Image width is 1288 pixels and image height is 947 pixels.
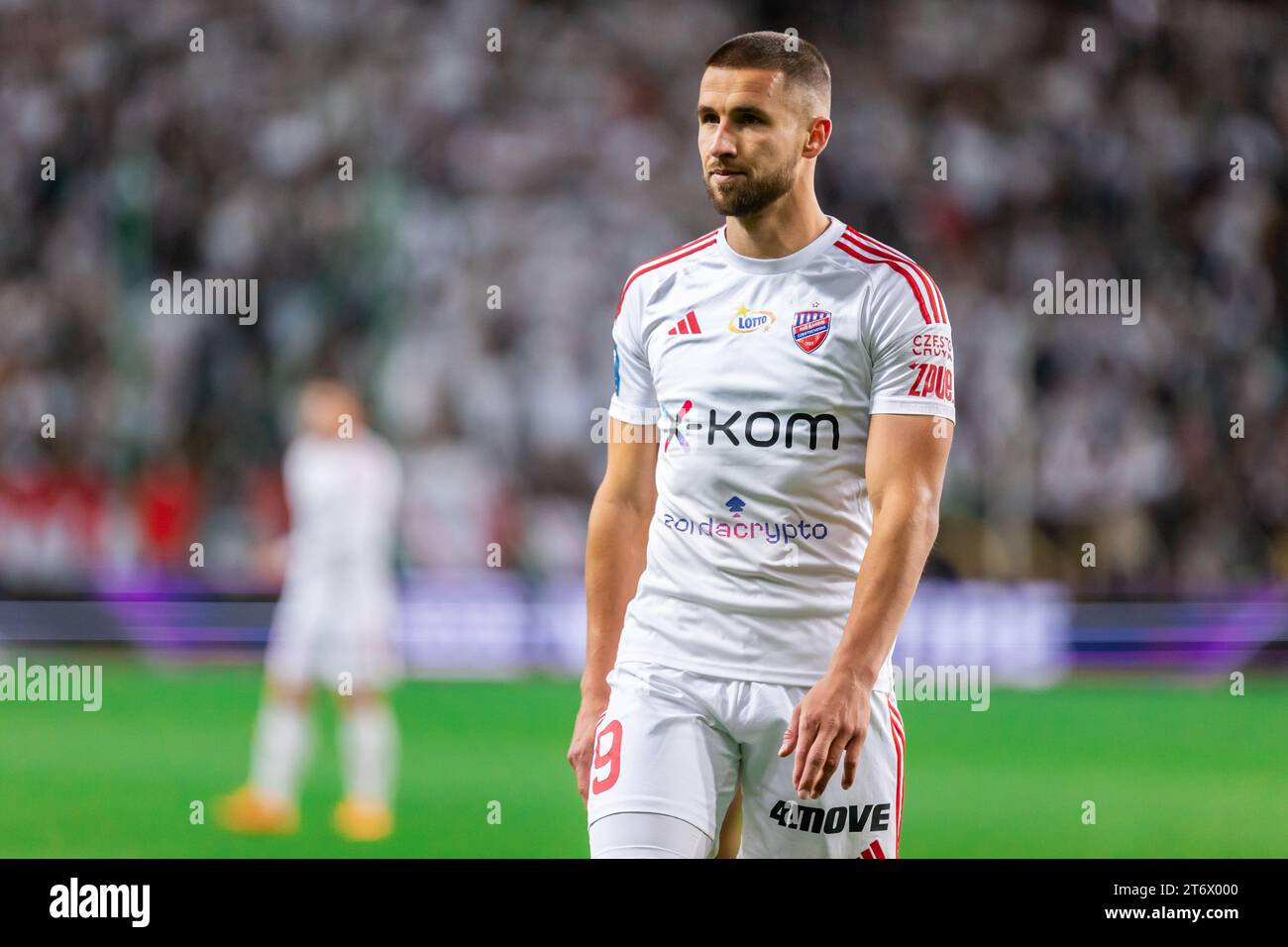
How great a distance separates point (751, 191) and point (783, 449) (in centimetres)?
55

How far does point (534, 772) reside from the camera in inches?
283

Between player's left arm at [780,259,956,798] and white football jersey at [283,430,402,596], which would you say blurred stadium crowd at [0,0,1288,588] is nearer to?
white football jersey at [283,430,402,596]

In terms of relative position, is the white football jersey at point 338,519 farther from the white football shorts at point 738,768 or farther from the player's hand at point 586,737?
the white football shorts at point 738,768

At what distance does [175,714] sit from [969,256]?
5.84 metres

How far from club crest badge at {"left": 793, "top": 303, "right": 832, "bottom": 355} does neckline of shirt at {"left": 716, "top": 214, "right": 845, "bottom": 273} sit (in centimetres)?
14

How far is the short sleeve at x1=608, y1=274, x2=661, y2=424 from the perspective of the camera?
3533 millimetres

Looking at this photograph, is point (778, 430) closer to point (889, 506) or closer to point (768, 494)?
point (768, 494)

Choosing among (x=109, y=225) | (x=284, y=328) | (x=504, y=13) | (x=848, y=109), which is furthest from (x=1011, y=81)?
(x=109, y=225)

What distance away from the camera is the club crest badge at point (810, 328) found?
3285 millimetres

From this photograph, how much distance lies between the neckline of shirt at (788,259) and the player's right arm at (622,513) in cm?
25

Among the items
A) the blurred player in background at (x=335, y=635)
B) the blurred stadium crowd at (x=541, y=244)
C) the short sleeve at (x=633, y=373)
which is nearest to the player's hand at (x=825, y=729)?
the short sleeve at (x=633, y=373)

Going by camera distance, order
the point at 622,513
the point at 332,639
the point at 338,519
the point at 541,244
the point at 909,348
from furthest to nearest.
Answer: the point at 541,244, the point at 338,519, the point at 332,639, the point at 622,513, the point at 909,348

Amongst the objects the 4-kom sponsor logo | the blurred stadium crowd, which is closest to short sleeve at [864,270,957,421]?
the 4-kom sponsor logo

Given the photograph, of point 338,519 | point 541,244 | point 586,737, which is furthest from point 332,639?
point 541,244
